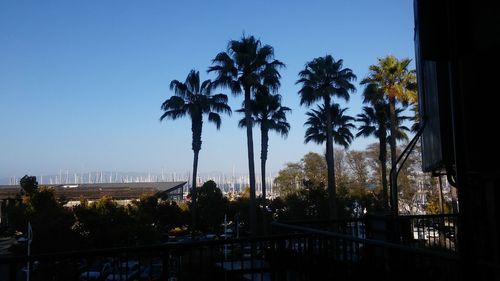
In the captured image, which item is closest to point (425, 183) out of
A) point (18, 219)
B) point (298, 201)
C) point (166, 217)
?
point (298, 201)

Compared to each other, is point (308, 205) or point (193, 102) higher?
point (193, 102)

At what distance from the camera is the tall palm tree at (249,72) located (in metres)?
35.0

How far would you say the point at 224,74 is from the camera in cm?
3541

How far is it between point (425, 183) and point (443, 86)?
64219mm

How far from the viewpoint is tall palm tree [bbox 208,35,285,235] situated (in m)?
35.0

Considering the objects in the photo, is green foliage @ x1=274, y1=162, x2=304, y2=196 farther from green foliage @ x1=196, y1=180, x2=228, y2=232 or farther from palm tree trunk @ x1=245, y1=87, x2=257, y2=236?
palm tree trunk @ x1=245, y1=87, x2=257, y2=236

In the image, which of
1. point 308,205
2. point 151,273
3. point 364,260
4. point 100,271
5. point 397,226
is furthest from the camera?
point 308,205

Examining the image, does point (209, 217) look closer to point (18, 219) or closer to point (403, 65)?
point (18, 219)

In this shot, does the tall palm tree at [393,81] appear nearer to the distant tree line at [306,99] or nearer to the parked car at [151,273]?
the distant tree line at [306,99]

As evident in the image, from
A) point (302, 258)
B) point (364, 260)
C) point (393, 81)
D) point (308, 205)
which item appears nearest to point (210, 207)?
point (308, 205)

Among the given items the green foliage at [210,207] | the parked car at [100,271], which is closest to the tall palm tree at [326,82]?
the green foliage at [210,207]

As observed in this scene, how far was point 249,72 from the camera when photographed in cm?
3512

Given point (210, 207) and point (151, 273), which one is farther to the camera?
point (210, 207)

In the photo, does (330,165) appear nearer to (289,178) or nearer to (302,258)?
(289,178)
